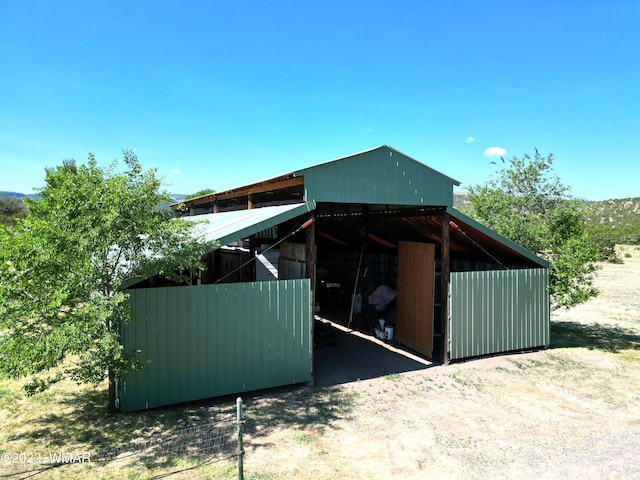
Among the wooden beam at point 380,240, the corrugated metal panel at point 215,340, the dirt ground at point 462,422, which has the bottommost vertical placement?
the dirt ground at point 462,422

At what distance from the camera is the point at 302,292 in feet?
27.8

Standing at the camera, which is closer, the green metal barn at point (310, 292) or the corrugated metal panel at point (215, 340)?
the corrugated metal panel at point (215, 340)

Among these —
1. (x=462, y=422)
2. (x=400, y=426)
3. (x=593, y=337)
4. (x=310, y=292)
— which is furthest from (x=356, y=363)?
(x=593, y=337)

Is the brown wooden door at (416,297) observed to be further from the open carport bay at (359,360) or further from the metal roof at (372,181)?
the metal roof at (372,181)

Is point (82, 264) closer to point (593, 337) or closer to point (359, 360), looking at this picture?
point (359, 360)

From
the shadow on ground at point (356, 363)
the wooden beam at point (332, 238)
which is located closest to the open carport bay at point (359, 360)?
the shadow on ground at point (356, 363)

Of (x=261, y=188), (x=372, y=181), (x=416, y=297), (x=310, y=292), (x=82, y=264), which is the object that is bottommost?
(x=416, y=297)

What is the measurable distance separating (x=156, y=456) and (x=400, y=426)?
401 cm

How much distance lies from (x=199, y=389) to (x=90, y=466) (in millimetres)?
2401

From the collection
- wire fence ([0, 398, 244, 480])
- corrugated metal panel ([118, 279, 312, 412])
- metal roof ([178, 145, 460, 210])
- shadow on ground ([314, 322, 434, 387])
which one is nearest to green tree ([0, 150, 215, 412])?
corrugated metal panel ([118, 279, 312, 412])

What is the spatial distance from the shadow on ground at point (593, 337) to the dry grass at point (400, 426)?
234cm

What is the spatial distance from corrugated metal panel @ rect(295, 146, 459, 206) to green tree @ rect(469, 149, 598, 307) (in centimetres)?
505

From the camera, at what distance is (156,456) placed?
18.3ft

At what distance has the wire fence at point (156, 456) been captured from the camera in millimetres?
A: 5074
